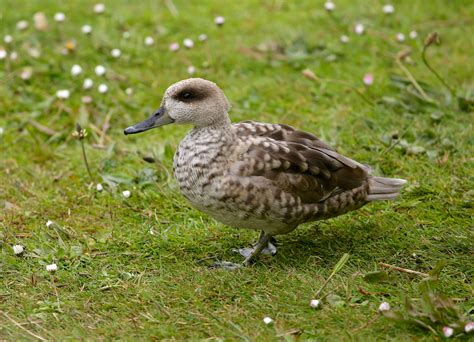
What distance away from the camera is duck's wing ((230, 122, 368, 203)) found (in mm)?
4066

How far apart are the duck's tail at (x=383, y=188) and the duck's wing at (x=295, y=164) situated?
0.08 metres

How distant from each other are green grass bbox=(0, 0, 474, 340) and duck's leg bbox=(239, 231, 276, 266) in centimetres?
8

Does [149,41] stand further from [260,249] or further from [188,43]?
[260,249]

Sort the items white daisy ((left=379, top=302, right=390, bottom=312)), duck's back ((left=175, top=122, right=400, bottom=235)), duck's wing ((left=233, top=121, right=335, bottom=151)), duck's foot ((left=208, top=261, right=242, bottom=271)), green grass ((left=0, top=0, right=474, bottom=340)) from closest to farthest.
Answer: white daisy ((left=379, top=302, right=390, bottom=312)) → green grass ((left=0, top=0, right=474, bottom=340)) → duck's back ((left=175, top=122, right=400, bottom=235)) → duck's foot ((left=208, top=261, right=242, bottom=271)) → duck's wing ((left=233, top=121, right=335, bottom=151))

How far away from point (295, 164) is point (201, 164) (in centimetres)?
49

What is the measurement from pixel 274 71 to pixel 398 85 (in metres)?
1.13


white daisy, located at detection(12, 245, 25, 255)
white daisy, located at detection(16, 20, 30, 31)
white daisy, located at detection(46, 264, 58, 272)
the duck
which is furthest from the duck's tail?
white daisy, located at detection(16, 20, 30, 31)

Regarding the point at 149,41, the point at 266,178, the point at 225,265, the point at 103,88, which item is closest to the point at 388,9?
the point at 149,41

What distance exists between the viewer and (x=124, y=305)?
3.78 metres

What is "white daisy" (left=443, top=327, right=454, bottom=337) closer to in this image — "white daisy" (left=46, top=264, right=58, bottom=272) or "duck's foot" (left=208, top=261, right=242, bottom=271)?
"duck's foot" (left=208, top=261, right=242, bottom=271)

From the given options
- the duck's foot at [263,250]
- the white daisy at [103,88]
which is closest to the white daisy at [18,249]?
the duck's foot at [263,250]

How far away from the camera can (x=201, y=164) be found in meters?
4.07

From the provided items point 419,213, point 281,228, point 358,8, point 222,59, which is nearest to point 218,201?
point 281,228

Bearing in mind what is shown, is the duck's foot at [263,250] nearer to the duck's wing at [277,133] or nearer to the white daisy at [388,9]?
the duck's wing at [277,133]
